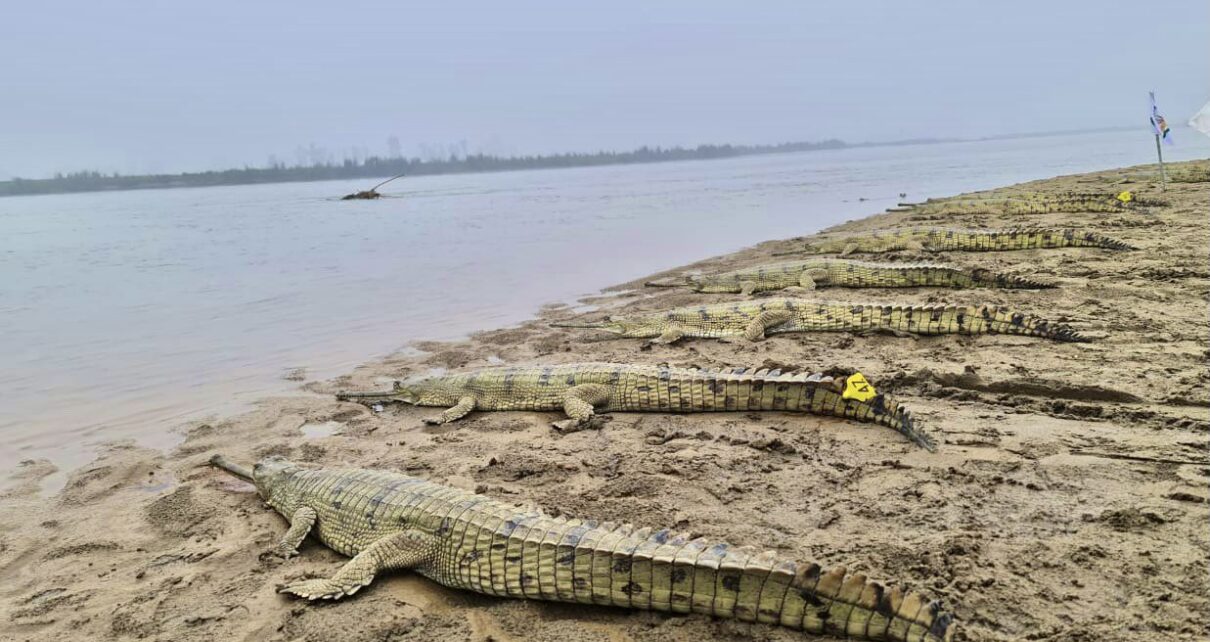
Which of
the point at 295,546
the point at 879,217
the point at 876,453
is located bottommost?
the point at 295,546

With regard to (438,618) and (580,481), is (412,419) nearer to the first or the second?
(580,481)

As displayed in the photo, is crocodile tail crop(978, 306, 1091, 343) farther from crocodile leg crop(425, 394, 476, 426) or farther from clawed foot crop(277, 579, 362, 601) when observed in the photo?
clawed foot crop(277, 579, 362, 601)

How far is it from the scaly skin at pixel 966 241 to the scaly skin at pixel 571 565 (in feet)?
31.2

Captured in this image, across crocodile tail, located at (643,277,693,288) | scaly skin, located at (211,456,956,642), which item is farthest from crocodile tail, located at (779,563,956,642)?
crocodile tail, located at (643,277,693,288)

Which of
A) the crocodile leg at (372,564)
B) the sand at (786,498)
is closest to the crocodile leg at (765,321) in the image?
the sand at (786,498)

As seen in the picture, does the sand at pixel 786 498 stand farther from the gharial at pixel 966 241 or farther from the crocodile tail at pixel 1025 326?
the gharial at pixel 966 241

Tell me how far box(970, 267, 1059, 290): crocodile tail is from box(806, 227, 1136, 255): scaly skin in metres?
2.52

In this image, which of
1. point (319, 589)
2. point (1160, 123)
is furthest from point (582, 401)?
point (1160, 123)

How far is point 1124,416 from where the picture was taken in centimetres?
401

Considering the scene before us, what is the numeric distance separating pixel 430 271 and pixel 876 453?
487 inches

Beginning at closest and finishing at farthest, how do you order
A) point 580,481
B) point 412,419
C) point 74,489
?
point 580,481
point 74,489
point 412,419

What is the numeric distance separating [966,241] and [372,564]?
1118 centimetres

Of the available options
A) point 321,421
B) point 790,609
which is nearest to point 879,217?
point 321,421

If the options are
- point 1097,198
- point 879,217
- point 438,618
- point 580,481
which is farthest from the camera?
point 879,217
